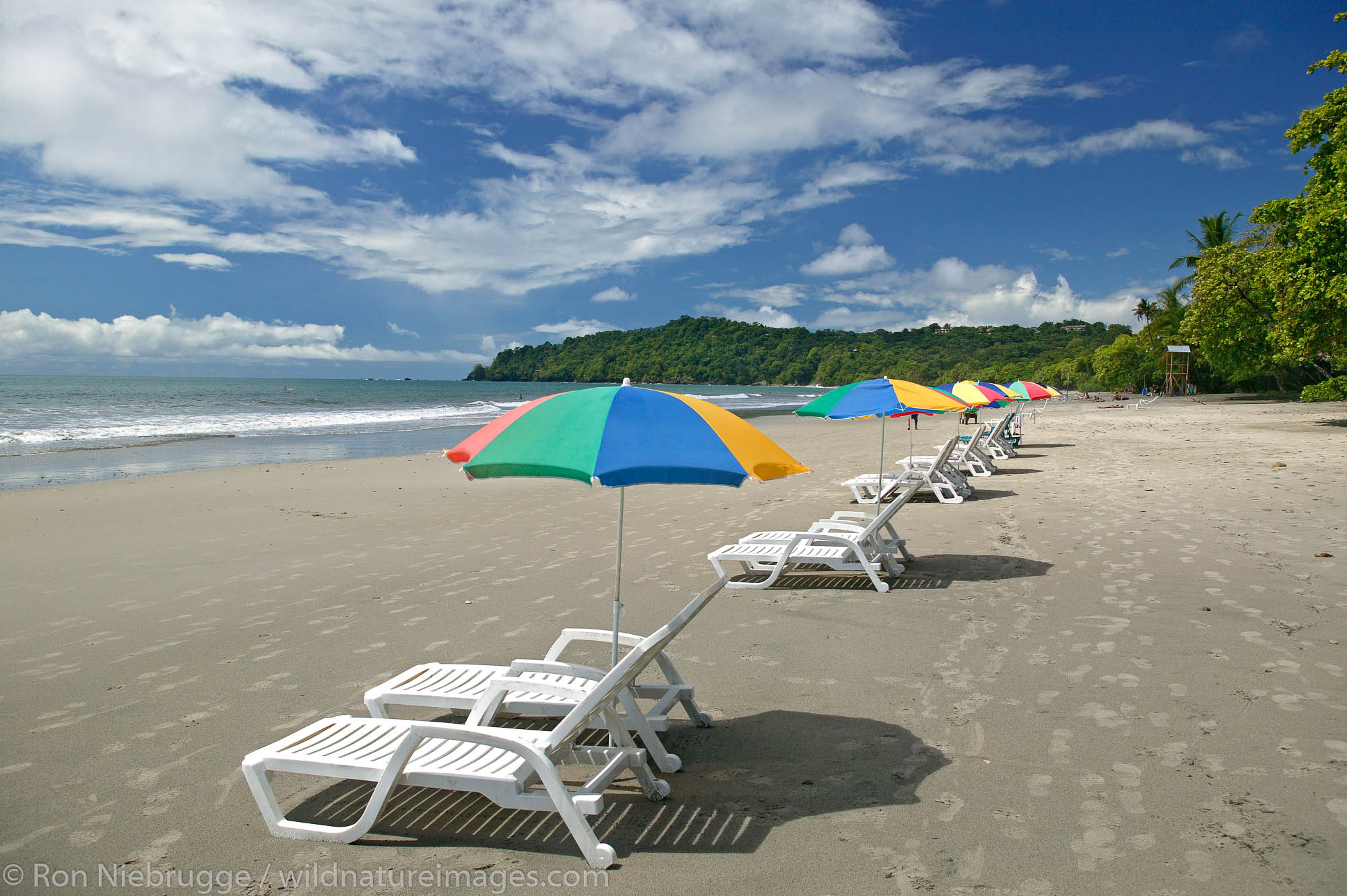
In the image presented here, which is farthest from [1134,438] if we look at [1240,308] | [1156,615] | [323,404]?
Result: [323,404]

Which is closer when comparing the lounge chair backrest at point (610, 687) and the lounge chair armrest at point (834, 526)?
the lounge chair backrest at point (610, 687)

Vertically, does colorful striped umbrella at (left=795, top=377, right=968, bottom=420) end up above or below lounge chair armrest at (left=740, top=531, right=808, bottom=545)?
above

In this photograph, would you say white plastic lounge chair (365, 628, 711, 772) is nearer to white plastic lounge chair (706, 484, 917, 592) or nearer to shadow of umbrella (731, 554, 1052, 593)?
white plastic lounge chair (706, 484, 917, 592)

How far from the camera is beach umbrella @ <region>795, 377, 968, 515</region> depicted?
23.2ft

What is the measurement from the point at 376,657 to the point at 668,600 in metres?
2.18

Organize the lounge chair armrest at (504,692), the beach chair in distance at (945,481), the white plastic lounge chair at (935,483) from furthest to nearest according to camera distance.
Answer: the beach chair in distance at (945,481), the white plastic lounge chair at (935,483), the lounge chair armrest at (504,692)

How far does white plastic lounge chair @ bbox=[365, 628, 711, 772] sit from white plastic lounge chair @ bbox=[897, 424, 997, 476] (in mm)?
8683

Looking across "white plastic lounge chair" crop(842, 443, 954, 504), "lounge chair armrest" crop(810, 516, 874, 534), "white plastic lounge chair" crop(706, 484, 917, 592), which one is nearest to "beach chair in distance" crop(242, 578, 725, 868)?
"white plastic lounge chair" crop(706, 484, 917, 592)

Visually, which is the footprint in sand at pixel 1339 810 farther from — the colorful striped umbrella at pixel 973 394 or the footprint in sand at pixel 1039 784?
the colorful striped umbrella at pixel 973 394

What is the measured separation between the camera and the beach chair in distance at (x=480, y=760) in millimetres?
2711

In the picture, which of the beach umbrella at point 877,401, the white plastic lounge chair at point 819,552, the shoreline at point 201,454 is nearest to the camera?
the white plastic lounge chair at point 819,552

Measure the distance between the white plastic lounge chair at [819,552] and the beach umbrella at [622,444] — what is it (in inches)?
130

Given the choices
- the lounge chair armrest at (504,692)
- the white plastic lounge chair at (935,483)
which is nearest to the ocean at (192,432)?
the lounge chair armrest at (504,692)

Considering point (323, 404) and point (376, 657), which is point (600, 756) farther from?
point (323, 404)
